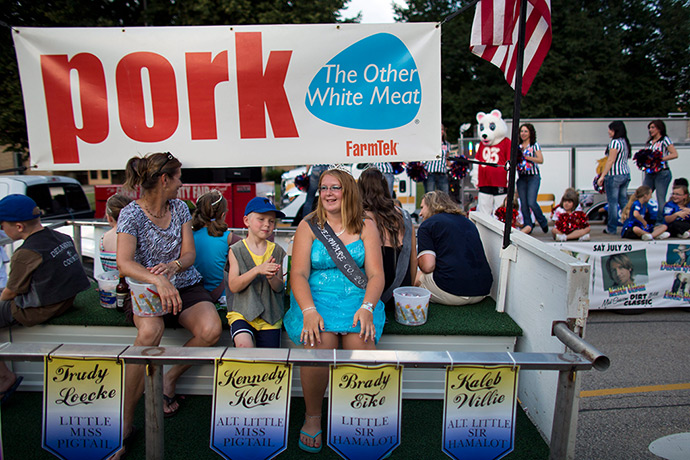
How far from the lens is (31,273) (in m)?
3.20

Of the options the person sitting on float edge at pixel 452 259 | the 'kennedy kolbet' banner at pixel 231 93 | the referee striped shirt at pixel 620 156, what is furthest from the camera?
the referee striped shirt at pixel 620 156

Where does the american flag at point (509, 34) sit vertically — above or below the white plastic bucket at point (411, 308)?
above

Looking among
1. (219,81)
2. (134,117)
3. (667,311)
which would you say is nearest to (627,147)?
(667,311)

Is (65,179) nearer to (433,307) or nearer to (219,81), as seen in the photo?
(219,81)

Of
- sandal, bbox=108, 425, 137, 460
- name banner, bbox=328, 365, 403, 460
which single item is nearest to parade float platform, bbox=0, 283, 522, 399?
sandal, bbox=108, 425, 137, 460

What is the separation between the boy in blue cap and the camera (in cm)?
300

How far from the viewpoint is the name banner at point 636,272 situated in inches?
229

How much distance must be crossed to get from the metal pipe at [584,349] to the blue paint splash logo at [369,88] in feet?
6.57

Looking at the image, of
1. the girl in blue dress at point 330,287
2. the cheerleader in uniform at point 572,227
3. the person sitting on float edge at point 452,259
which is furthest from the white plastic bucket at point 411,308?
the cheerleader in uniform at point 572,227

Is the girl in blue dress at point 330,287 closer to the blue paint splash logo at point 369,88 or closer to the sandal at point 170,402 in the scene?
the blue paint splash logo at point 369,88

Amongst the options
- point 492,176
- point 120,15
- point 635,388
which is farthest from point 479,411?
point 120,15

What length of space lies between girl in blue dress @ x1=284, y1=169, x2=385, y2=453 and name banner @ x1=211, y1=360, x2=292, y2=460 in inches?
→ 32.9

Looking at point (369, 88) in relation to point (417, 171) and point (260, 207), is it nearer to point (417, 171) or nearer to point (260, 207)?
point (260, 207)

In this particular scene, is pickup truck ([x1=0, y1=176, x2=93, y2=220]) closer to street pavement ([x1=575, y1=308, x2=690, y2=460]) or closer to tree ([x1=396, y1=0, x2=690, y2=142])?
street pavement ([x1=575, y1=308, x2=690, y2=460])
